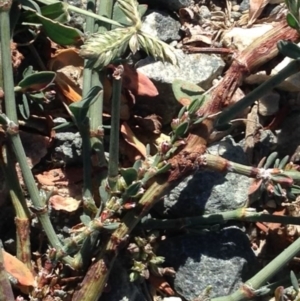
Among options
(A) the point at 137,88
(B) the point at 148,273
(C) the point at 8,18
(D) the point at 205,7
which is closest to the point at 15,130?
(C) the point at 8,18

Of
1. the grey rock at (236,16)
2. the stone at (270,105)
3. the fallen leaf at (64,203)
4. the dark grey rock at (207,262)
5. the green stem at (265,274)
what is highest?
the grey rock at (236,16)

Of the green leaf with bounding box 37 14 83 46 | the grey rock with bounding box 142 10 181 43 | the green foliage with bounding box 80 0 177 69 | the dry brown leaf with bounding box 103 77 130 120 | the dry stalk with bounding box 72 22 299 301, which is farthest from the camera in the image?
the grey rock with bounding box 142 10 181 43

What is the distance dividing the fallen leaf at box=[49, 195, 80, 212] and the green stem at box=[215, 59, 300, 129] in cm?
57

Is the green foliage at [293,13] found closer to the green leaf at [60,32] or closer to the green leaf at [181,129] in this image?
the green leaf at [181,129]

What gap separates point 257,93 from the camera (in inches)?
80.3

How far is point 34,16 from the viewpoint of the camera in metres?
2.22

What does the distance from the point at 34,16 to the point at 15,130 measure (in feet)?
1.45

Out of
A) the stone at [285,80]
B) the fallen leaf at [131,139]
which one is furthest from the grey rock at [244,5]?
the fallen leaf at [131,139]

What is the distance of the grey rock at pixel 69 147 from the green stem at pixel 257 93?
0.52 meters

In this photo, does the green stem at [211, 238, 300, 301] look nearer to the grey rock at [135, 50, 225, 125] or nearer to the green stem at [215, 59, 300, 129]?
the green stem at [215, 59, 300, 129]

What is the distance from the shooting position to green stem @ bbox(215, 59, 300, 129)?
1993 mm

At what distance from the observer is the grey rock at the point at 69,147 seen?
2359 mm

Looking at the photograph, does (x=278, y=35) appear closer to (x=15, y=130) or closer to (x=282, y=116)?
(x=282, y=116)

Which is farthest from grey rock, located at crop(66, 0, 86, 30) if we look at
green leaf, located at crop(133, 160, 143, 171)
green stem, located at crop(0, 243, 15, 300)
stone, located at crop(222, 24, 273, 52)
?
green stem, located at crop(0, 243, 15, 300)
